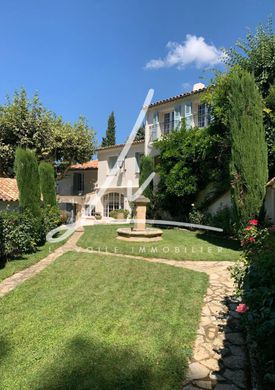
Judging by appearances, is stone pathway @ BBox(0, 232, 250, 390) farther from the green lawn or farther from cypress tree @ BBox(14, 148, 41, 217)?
cypress tree @ BBox(14, 148, 41, 217)

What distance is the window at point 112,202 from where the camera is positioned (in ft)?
95.1

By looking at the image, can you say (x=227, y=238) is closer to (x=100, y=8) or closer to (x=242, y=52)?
(x=242, y=52)

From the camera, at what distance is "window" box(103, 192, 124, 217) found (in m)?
29.0

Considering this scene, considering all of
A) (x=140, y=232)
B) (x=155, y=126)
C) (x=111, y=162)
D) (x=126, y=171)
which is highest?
(x=155, y=126)

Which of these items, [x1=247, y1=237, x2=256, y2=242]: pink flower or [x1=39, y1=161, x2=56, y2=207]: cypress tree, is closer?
[x1=247, y1=237, x2=256, y2=242]: pink flower

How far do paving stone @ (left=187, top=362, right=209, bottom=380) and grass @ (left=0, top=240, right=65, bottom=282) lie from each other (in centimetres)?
591

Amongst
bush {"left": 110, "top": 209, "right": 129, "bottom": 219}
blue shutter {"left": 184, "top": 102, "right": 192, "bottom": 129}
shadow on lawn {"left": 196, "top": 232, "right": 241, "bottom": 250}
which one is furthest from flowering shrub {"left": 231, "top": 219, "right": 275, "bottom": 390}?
bush {"left": 110, "top": 209, "right": 129, "bottom": 219}

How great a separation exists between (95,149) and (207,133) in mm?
15411

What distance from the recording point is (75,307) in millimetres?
5684

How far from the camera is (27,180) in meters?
13.3

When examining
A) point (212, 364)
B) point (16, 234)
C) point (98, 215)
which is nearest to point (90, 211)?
point (98, 215)

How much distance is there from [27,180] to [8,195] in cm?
744

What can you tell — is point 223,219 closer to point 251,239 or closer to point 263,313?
point 251,239

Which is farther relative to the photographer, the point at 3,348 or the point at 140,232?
the point at 140,232
